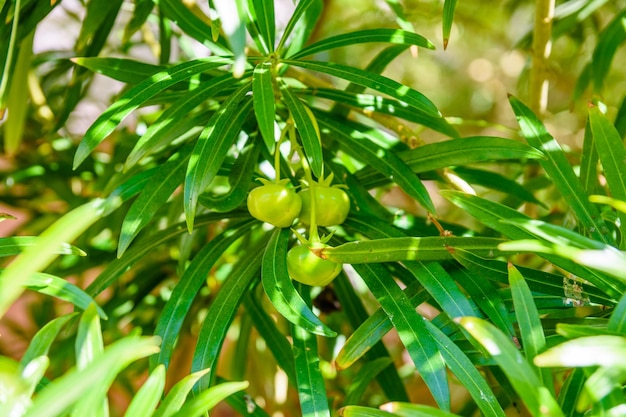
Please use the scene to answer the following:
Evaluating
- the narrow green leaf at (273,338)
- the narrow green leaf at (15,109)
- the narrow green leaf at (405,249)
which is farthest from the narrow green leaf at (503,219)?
the narrow green leaf at (15,109)

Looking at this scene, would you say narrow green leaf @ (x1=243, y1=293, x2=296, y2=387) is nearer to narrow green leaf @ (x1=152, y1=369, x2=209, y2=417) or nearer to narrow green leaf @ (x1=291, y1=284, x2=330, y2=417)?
narrow green leaf @ (x1=291, y1=284, x2=330, y2=417)

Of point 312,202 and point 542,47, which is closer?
point 312,202

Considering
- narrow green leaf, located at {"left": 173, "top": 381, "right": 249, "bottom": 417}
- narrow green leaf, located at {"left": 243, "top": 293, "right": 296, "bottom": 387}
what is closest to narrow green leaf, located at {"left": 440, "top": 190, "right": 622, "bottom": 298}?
narrow green leaf, located at {"left": 173, "top": 381, "right": 249, "bottom": 417}

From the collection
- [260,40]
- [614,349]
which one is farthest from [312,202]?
[614,349]

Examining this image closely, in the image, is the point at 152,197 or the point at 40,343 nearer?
the point at 40,343

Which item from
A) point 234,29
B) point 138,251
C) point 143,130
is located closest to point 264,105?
point 234,29

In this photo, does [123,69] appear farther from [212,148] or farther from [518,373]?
[518,373]

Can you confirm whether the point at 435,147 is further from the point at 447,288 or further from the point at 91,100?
the point at 91,100

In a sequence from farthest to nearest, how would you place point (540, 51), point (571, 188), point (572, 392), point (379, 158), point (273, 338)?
point (540, 51), point (273, 338), point (379, 158), point (571, 188), point (572, 392)
